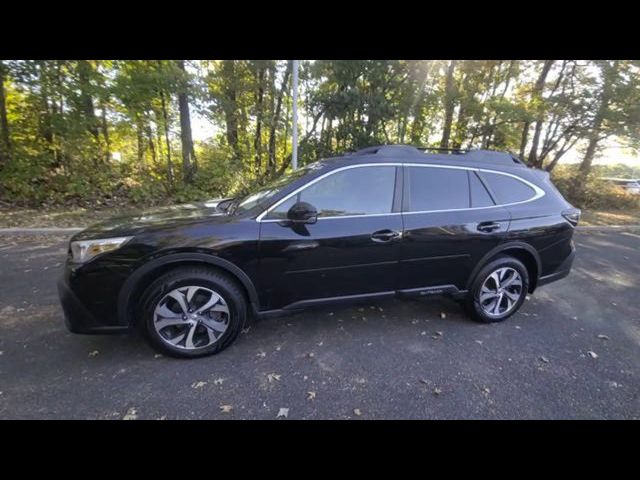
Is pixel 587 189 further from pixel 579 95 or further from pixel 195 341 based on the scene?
pixel 195 341

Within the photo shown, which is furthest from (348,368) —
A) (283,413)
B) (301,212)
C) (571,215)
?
(571,215)

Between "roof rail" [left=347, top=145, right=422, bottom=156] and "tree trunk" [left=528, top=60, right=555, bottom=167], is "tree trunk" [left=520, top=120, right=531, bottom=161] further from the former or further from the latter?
"roof rail" [left=347, top=145, right=422, bottom=156]

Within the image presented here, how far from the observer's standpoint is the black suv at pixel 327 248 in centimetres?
231

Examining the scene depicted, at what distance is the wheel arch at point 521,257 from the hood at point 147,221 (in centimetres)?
251

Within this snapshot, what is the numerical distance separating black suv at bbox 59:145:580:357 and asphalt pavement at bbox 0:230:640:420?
29 cm

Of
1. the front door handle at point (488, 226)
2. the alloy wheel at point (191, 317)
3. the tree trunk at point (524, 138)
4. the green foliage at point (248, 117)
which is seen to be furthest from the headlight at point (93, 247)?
the tree trunk at point (524, 138)

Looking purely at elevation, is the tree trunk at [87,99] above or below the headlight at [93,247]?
above

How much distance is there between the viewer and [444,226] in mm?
2803

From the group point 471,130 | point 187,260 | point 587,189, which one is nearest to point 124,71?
point 187,260

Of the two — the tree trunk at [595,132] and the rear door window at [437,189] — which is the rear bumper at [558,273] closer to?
the rear door window at [437,189]

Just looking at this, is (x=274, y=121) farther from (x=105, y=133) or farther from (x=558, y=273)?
(x=558, y=273)

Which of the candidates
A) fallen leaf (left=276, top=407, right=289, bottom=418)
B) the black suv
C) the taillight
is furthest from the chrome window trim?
fallen leaf (left=276, top=407, right=289, bottom=418)

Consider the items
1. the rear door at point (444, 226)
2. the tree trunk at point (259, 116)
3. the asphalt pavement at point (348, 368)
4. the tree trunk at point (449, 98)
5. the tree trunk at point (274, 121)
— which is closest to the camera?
the asphalt pavement at point (348, 368)

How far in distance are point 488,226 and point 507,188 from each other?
50 cm
